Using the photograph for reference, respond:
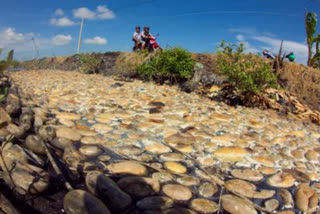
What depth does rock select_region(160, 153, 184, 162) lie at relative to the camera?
8.71 feet

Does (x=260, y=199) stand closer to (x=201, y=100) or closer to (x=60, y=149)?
(x=60, y=149)

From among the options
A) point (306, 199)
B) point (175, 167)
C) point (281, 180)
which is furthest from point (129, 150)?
point (306, 199)

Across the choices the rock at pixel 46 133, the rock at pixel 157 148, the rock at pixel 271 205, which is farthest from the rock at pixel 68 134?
the rock at pixel 271 205

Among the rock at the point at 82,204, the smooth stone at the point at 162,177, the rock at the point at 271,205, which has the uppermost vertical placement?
the rock at the point at 82,204

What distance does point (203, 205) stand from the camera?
1.95 m

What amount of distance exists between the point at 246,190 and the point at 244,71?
10.3ft

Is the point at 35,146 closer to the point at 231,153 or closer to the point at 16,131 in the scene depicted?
the point at 16,131

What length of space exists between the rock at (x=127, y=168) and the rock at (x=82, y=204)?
1.79 ft

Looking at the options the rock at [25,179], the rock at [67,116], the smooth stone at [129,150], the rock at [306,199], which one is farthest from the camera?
the rock at [67,116]

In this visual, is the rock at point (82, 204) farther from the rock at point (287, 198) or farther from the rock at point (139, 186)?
the rock at point (287, 198)

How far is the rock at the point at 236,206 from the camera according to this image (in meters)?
1.91

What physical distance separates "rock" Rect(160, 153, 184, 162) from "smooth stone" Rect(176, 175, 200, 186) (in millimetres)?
355

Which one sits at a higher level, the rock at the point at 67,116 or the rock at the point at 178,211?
the rock at the point at 67,116

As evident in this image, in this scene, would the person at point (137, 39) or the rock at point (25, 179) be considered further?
the person at point (137, 39)
